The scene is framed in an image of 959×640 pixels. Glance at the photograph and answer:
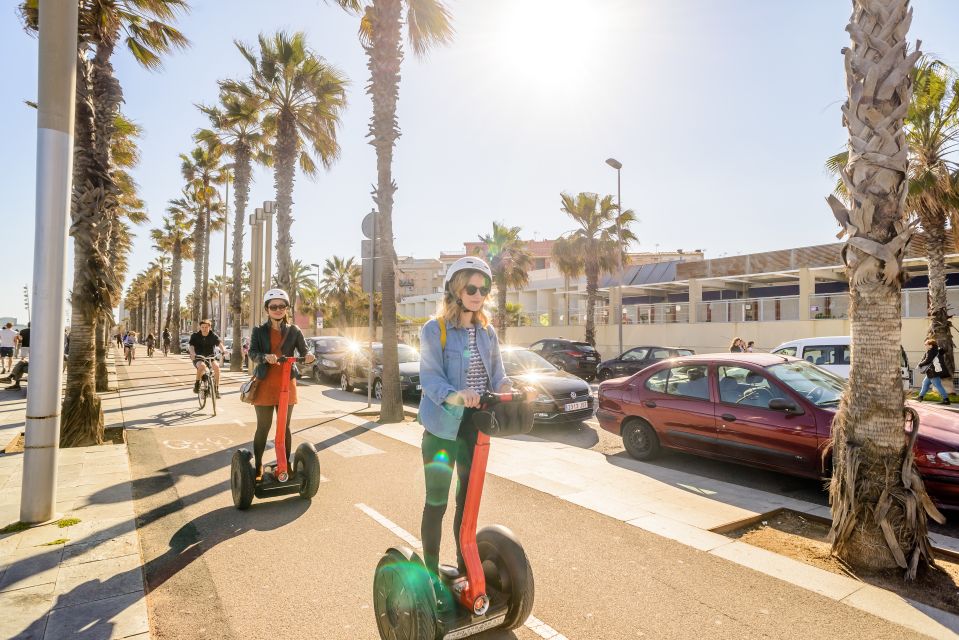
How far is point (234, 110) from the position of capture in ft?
68.0

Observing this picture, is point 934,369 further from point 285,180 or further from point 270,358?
point 285,180

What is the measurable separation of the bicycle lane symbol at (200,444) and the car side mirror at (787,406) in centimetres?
735

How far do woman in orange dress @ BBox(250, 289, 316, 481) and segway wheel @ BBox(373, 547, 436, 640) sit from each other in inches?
109

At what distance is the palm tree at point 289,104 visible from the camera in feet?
62.0

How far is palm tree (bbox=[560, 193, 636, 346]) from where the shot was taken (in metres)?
28.0

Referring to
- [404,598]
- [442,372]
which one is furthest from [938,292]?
[404,598]

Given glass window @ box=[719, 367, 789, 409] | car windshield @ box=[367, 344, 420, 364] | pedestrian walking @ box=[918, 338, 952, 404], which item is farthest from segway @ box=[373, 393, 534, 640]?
pedestrian walking @ box=[918, 338, 952, 404]

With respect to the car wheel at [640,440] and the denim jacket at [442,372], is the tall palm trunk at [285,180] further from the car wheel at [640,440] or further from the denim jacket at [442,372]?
the denim jacket at [442,372]

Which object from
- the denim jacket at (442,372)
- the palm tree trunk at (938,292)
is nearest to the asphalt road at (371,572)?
the denim jacket at (442,372)

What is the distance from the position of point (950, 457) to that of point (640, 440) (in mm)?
3450

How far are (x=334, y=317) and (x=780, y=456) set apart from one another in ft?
193

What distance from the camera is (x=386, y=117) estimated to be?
11.4 metres

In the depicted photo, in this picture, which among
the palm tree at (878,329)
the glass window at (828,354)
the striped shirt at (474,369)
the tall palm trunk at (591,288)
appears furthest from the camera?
the tall palm trunk at (591,288)

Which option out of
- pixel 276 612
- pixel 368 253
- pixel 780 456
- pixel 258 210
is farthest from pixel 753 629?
pixel 258 210
